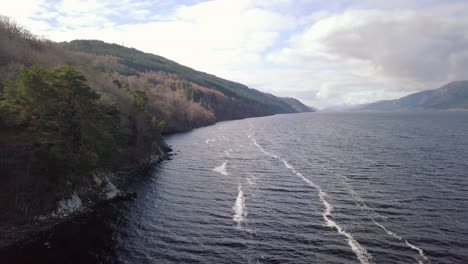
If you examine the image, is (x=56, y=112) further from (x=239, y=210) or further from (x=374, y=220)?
(x=374, y=220)

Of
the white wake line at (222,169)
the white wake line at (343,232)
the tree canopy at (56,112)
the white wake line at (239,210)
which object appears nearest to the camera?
the white wake line at (343,232)

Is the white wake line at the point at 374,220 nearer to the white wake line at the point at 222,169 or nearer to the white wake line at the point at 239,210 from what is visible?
the white wake line at the point at 239,210

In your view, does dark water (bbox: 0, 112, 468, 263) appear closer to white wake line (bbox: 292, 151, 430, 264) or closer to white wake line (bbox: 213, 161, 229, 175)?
white wake line (bbox: 292, 151, 430, 264)

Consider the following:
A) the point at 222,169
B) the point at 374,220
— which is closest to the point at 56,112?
the point at 222,169

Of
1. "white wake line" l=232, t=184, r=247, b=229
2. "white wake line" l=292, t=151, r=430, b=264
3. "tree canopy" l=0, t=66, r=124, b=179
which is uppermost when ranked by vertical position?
"tree canopy" l=0, t=66, r=124, b=179

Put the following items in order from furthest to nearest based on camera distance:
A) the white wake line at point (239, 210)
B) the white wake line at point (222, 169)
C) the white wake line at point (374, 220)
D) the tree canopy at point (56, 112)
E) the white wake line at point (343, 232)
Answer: the white wake line at point (222, 169)
the tree canopy at point (56, 112)
the white wake line at point (239, 210)
the white wake line at point (374, 220)
the white wake line at point (343, 232)

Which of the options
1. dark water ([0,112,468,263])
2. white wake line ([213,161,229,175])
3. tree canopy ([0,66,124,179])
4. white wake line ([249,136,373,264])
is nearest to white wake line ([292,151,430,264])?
dark water ([0,112,468,263])

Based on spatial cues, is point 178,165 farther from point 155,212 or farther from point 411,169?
point 411,169

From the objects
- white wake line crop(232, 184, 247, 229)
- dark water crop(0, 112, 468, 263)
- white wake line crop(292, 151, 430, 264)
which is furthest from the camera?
white wake line crop(232, 184, 247, 229)

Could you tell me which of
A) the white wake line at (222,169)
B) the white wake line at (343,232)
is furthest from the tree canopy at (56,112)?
the white wake line at (343,232)
